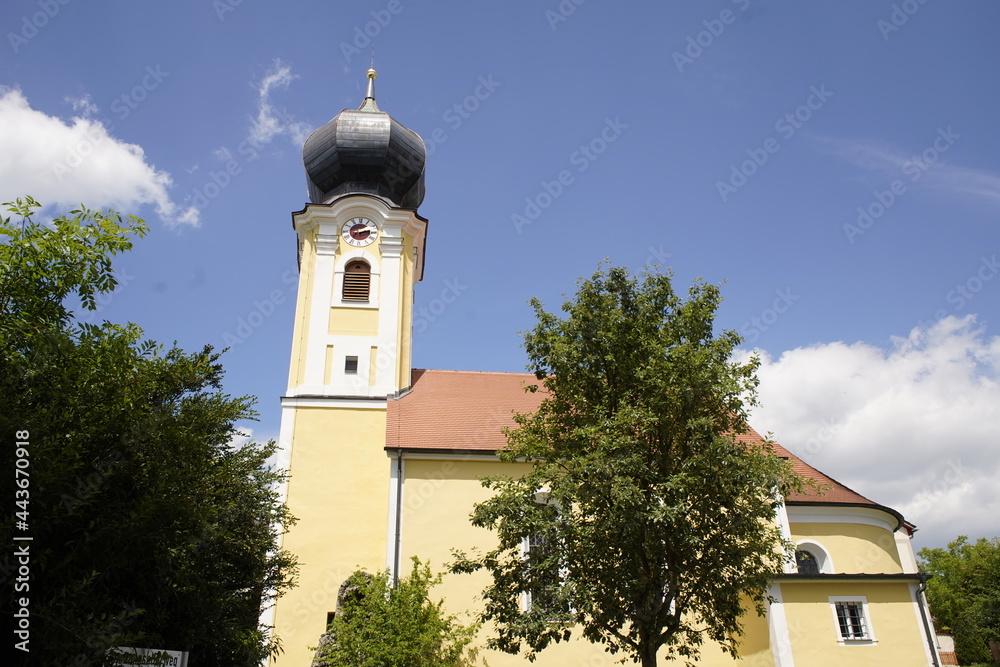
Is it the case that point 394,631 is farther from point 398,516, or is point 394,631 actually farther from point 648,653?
point 648,653

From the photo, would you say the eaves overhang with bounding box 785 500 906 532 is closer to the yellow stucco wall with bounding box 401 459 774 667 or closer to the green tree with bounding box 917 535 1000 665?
the yellow stucco wall with bounding box 401 459 774 667

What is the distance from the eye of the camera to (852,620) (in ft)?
53.9

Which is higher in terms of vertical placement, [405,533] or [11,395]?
[405,533]

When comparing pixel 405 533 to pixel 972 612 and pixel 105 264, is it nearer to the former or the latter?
pixel 105 264

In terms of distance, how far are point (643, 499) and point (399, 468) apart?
931 centimetres

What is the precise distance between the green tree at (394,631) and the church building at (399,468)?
47.4 inches

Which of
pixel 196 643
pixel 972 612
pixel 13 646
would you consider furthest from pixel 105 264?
pixel 972 612

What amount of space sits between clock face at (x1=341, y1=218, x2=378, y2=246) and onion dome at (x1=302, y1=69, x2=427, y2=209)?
41.3 inches

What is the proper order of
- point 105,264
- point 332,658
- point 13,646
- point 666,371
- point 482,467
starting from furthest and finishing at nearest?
1. point 482,467
2. point 332,658
3. point 666,371
4. point 105,264
5. point 13,646

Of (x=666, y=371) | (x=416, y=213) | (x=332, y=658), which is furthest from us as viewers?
(x=416, y=213)

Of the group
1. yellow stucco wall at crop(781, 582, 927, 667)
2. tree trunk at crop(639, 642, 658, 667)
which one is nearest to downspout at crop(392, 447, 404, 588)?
tree trunk at crop(639, 642, 658, 667)

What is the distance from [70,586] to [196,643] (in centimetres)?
511

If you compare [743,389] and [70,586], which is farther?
[743,389]

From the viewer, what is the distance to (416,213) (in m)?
23.5
